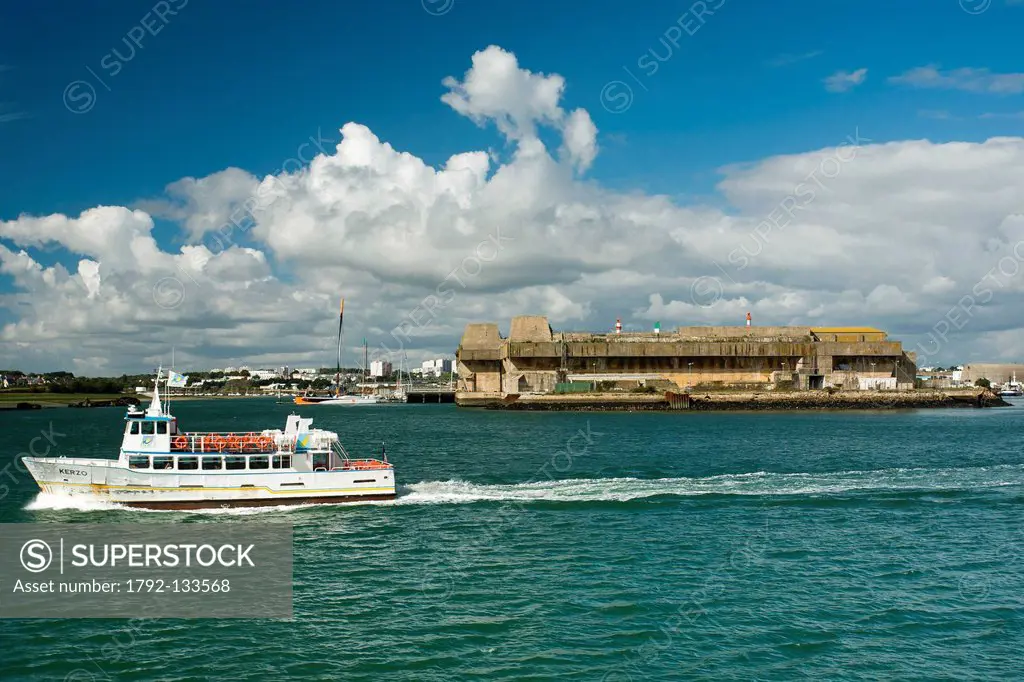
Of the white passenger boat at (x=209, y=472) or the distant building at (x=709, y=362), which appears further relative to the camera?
the distant building at (x=709, y=362)

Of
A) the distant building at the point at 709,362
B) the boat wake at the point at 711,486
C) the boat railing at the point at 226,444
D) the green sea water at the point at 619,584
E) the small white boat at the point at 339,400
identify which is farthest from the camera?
the small white boat at the point at 339,400

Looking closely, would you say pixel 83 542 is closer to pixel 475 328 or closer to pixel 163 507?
pixel 163 507

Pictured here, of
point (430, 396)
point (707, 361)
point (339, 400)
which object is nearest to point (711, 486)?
point (707, 361)

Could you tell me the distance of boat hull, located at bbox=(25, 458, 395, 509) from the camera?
27.4m

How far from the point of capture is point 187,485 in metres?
27.5

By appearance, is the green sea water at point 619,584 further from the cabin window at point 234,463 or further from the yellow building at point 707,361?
the yellow building at point 707,361

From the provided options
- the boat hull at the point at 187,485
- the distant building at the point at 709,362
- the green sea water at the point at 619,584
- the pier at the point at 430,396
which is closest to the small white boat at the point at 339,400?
the pier at the point at 430,396

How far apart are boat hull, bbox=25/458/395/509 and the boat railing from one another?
0.92 metres

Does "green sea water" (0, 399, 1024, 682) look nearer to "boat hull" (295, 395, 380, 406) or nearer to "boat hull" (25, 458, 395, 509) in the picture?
"boat hull" (25, 458, 395, 509)

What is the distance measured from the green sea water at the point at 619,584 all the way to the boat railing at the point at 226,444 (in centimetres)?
245

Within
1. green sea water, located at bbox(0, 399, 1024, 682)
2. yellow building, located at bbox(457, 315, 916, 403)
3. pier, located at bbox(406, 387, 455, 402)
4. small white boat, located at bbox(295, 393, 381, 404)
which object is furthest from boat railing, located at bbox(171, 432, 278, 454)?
small white boat, located at bbox(295, 393, 381, 404)

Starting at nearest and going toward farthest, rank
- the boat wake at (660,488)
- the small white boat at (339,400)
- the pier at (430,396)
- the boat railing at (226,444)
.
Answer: the boat wake at (660,488), the boat railing at (226,444), the pier at (430,396), the small white boat at (339,400)

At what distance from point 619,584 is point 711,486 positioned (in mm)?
14429

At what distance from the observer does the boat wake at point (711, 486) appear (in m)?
29.7
